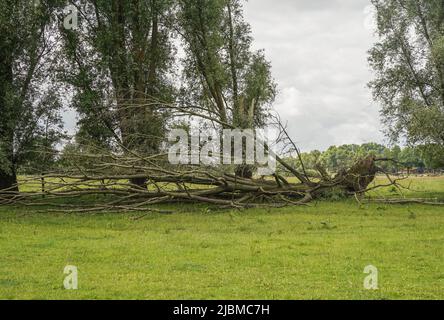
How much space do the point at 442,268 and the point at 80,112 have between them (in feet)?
60.1

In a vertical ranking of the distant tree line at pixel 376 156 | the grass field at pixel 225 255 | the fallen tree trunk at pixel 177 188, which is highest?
the distant tree line at pixel 376 156

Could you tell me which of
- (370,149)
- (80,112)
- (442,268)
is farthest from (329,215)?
(80,112)

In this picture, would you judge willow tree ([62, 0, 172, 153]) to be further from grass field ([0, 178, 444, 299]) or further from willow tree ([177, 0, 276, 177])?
grass field ([0, 178, 444, 299])

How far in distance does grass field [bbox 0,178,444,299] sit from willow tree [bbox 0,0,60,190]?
5.62 m

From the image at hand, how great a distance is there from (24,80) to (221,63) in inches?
356

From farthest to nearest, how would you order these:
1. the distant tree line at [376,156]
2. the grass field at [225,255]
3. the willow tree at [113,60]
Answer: the willow tree at [113,60], the distant tree line at [376,156], the grass field at [225,255]

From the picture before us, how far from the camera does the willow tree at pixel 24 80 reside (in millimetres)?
21969

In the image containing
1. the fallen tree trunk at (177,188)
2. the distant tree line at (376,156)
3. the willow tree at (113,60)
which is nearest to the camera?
the fallen tree trunk at (177,188)

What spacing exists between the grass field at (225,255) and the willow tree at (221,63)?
812 centimetres

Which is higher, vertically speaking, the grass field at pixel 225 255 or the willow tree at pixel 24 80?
the willow tree at pixel 24 80

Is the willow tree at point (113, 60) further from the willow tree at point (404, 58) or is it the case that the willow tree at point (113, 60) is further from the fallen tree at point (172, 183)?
the willow tree at point (404, 58)

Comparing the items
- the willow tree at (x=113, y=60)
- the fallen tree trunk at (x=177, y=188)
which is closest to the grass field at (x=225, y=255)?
the fallen tree trunk at (x=177, y=188)

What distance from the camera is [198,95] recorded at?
86.6ft

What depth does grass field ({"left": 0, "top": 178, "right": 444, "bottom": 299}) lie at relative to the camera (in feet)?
25.6
